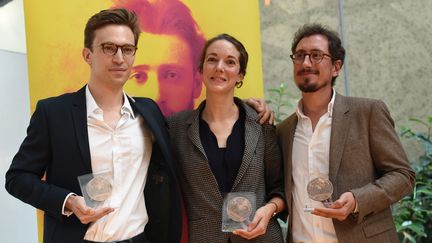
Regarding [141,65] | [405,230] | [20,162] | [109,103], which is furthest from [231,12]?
[405,230]

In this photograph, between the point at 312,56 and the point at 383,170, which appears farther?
the point at 312,56

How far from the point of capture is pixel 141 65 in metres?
3.18

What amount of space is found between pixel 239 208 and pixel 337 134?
27.0 inches

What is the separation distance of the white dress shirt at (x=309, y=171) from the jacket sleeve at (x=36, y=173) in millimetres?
1251

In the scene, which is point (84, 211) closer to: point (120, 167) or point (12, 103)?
point (120, 167)

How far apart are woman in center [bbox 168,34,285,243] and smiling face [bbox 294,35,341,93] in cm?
34

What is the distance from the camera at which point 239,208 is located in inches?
94.0

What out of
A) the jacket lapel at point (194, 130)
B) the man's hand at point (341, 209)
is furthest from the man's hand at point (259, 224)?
the jacket lapel at point (194, 130)

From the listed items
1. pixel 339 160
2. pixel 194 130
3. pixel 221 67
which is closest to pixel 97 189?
pixel 194 130

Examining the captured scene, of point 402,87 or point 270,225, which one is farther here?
point 402,87

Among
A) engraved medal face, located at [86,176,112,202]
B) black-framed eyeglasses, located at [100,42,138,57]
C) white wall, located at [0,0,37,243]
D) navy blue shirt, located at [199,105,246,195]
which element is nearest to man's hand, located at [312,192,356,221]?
navy blue shirt, located at [199,105,246,195]

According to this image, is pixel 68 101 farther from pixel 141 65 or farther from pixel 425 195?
pixel 425 195

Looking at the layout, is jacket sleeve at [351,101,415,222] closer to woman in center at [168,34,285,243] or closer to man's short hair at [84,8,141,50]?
woman in center at [168,34,285,243]

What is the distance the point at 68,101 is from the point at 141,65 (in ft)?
2.86
